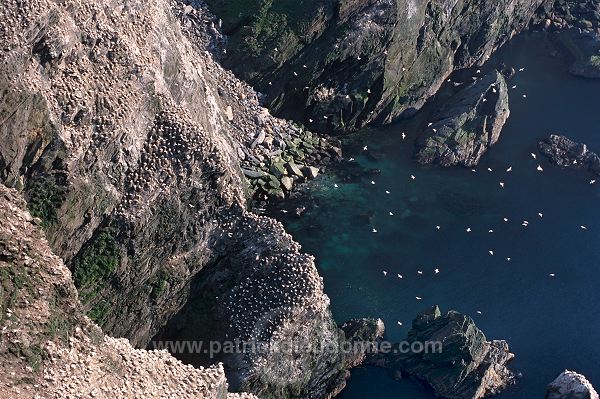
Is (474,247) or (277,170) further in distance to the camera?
(277,170)

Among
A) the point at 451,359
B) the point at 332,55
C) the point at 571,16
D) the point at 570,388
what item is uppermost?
the point at 571,16

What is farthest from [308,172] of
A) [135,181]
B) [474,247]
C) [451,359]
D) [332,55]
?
[135,181]

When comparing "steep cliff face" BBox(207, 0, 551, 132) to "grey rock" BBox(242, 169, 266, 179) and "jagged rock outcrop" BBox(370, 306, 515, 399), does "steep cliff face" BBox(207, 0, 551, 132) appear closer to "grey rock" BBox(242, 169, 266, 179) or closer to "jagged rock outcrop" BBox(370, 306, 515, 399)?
"grey rock" BBox(242, 169, 266, 179)

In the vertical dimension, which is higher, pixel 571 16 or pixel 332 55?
pixel 571 16

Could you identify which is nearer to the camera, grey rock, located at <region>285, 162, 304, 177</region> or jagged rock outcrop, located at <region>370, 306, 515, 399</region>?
jagged rock outcrop, located at <region>370, 306, 515, 399</region>

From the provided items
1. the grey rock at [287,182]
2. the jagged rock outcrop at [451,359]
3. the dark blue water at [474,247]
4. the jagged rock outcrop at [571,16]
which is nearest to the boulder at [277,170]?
the grey rock at [287,182]

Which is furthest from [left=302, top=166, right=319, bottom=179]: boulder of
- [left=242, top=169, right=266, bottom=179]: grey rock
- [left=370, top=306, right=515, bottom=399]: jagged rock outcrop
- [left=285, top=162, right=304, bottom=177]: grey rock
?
[left=370, top=306, right=515, bottom=399]: jagged rock outcrop

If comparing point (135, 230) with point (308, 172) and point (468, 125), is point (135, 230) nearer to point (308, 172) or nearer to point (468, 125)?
point (308, 172)
